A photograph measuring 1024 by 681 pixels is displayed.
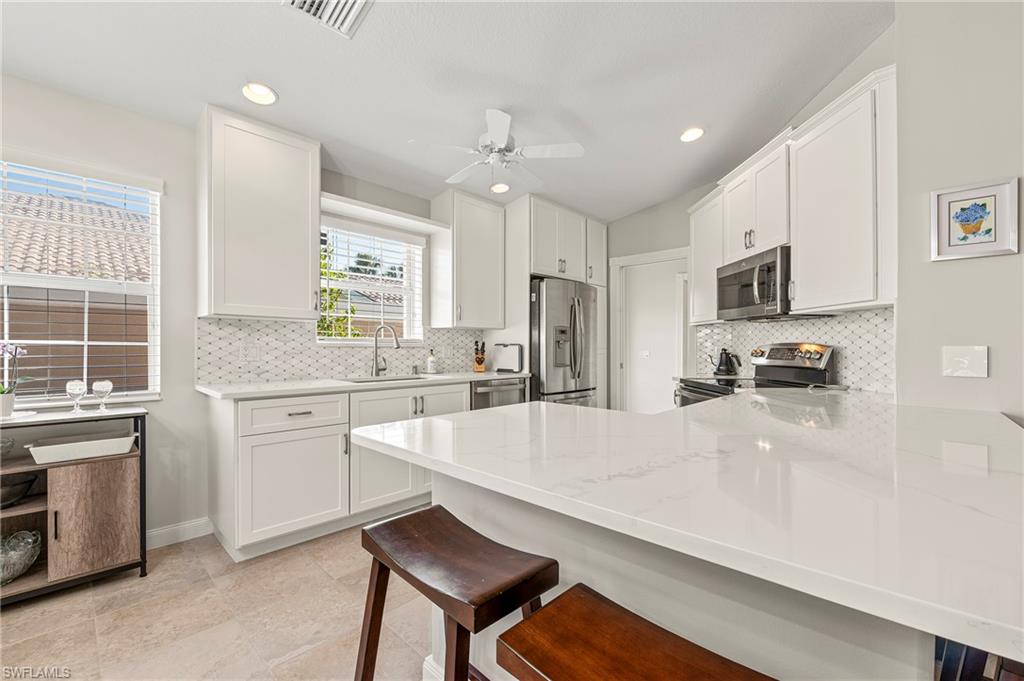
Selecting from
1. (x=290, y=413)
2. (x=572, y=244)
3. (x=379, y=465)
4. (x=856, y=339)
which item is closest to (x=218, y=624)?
(x=290, y=413)

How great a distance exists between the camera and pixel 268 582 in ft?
6.73

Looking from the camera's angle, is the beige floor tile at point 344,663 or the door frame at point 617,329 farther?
the door frame at point 617,329

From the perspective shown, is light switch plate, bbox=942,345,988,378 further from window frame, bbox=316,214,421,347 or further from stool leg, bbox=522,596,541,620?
window frame, bbox=316,214,421,347

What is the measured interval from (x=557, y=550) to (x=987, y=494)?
79 cm

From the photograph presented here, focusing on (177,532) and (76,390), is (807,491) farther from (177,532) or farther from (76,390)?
(177,532)

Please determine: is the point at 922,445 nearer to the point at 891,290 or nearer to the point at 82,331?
the point at 891,290

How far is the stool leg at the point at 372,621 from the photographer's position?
1.09 meters

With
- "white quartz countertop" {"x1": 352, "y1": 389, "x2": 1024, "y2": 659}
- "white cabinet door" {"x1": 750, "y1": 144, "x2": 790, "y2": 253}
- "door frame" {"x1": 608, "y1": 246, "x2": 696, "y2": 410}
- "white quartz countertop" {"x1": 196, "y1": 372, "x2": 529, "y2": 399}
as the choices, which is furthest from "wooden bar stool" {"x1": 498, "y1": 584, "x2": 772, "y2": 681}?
"door frame" {"x1": 608, "y1": 246, "x2": 696, "y2": 410}

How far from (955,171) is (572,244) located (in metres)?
2.98

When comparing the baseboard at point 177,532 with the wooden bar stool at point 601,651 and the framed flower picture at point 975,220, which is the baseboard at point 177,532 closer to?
the wooden bar stool at point 601,651

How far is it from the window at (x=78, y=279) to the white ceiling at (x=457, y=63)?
557 mm

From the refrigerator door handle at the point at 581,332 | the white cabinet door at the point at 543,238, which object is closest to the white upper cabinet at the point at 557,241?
the white cabinet door at the point at 543,238

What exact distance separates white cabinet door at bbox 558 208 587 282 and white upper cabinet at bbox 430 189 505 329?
0.62 metres

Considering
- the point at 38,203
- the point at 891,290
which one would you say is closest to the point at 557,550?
the point at 891,290
